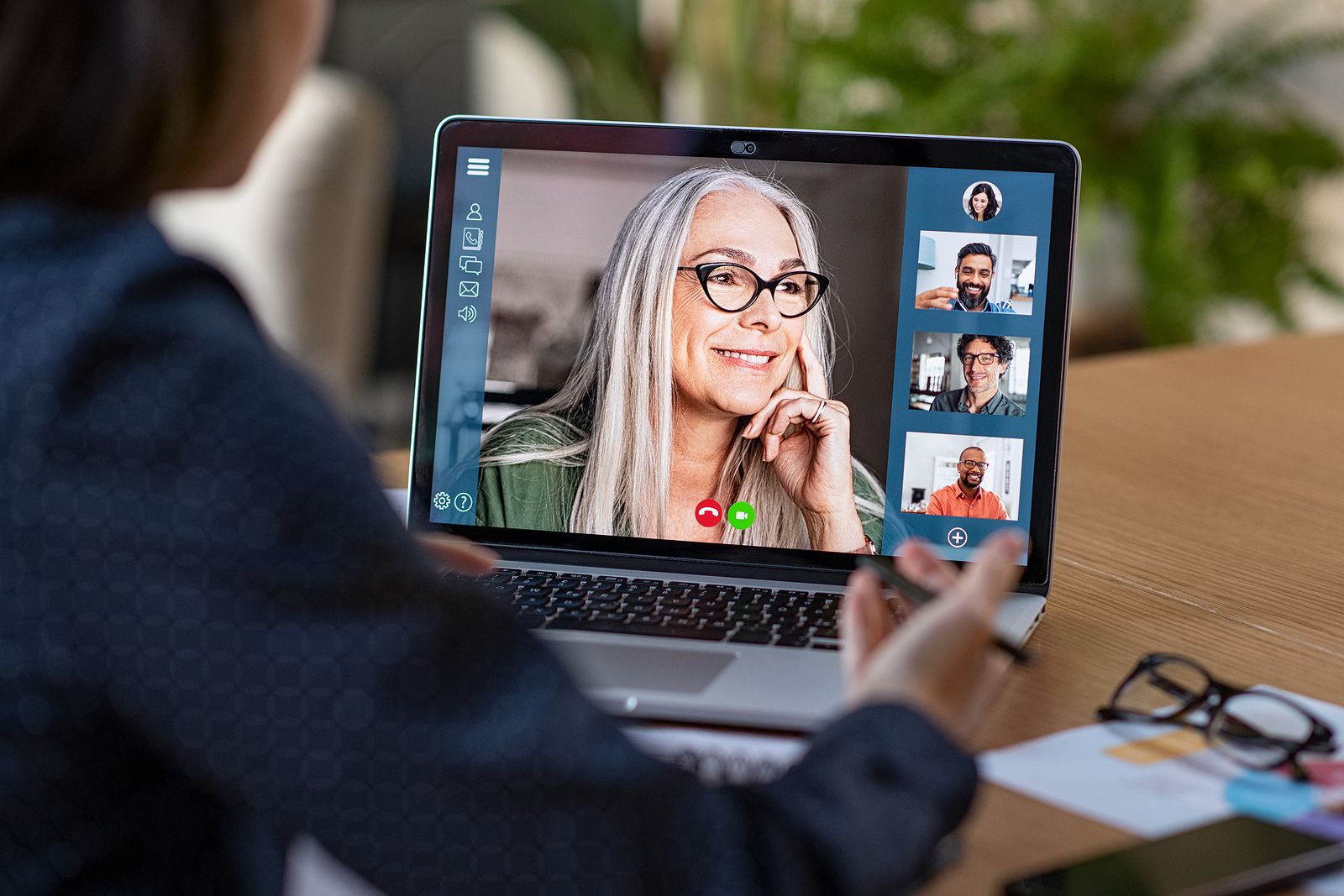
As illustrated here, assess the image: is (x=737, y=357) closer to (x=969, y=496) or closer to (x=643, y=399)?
(x=643, y=399)

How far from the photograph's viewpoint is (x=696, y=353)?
2.95 feet

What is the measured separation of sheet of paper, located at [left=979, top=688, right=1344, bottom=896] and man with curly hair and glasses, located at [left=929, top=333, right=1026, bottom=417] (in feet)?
0.81

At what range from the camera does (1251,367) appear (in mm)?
1548

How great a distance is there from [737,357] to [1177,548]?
14.6 inches

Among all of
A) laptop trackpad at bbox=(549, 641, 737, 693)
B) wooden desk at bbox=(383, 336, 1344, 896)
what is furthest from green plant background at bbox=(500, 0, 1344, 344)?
laptop trackpad at bbox=(549, 641, 737, 693)

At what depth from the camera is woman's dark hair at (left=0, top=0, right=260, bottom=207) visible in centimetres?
42

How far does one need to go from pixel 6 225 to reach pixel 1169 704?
59 centimetres

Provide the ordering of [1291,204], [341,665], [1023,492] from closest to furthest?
1. [341,665]
2. [1023,492]
3. [1291,204]

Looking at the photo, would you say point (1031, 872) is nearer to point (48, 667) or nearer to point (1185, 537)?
point (48, 667)

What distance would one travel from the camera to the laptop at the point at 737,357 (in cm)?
88

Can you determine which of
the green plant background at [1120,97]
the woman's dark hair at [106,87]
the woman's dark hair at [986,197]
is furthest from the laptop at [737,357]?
the green plant background at [1120,97]

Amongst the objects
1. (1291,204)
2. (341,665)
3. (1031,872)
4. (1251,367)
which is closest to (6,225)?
(341,665)

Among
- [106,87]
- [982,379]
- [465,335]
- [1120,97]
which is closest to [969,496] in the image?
[982,379]

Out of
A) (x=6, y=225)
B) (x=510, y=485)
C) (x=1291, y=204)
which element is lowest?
(x=510, y=485)
